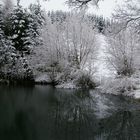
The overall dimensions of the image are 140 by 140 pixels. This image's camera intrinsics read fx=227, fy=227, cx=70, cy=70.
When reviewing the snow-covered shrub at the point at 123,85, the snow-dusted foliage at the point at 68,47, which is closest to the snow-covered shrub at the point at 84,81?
the snow-dusted foliage at the point at 68,47

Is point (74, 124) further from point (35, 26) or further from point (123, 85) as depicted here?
point (35, 26)

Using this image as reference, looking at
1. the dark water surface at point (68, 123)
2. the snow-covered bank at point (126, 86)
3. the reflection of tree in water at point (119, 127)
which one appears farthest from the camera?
the snow-covered bank at point (126, 86)

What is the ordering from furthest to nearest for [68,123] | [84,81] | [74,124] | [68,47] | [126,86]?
[68,47] < [84,81] < [126,86] < [68,123] < [74,124]

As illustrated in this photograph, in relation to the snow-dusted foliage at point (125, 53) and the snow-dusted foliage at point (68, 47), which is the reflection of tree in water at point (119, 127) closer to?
the snow-dusted foliage at point (125, 53)

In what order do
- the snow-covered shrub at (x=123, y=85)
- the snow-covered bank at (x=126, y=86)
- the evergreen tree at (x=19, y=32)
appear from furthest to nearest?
the evergreen tree at (x=19, y=32)
the snow-covered shrub at (x=123, y=85)
the snow-covered bank at (x=126, y=86)

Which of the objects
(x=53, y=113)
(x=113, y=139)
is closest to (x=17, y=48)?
(x=53, y=113)

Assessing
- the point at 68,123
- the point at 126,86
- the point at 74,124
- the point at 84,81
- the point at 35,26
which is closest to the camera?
the point at 74,124

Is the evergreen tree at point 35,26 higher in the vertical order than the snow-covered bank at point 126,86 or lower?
higher

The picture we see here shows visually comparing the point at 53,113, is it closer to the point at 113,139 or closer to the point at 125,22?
the point at 113,139

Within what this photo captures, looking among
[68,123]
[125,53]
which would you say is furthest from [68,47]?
[68,123]

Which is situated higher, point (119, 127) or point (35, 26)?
point (35, 26)

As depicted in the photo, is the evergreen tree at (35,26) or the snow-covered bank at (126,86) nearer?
the snow-covered bank at (126,86)

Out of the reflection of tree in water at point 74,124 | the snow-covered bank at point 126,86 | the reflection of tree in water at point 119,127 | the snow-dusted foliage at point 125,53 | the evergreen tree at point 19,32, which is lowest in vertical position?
the reflection of tree in water at point 119,127

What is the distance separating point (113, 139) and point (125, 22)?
4033 mm
